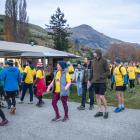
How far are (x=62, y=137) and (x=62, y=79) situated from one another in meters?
2.05

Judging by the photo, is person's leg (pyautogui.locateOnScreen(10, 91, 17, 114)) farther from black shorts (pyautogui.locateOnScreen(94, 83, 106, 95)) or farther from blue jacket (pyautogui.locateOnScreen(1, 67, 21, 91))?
black shorts (pyautogui.locateOnScreen(94, 83, 106, 95))

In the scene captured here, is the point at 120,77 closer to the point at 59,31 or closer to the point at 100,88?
the point at 100,88

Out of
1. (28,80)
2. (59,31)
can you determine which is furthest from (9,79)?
(59,31)

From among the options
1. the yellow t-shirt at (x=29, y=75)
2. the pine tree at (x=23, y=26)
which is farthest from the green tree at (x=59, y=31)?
the yellow t-shirt at (x=29, y=75)

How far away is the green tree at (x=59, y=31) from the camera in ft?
174

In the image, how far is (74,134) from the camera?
7.48 meters

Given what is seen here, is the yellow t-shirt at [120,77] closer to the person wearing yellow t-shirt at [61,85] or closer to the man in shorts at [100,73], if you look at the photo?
the man in shorts at [100,73]

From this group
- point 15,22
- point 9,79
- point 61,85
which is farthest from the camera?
point 15,22

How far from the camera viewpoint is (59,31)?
56781 millimetres

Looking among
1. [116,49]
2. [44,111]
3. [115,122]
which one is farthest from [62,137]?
[116,49]

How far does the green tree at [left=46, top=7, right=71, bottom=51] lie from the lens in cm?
5316

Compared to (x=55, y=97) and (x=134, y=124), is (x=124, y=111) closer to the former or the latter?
(x=134, y=124)

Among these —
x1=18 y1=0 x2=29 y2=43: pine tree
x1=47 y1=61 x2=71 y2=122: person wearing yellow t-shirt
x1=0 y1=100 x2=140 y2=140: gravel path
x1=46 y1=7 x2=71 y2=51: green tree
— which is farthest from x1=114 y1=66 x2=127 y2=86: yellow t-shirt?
x1=46 y1=7 x2=71 y2=51: green tree

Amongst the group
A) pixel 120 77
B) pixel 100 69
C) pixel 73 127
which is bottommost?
pixel 73 127
